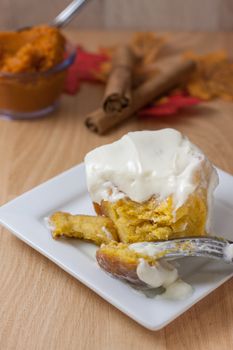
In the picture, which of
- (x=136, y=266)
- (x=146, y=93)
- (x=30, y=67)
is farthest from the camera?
(x=146, y=93)

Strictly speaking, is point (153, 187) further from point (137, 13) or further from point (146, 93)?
point (137, 13)

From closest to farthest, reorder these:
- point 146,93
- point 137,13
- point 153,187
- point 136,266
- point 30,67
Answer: point 136,266 → point 153,187 → point 30,67 → point 146,93 → point 137,13

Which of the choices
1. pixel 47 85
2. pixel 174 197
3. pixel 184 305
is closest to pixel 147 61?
pixel 47 85

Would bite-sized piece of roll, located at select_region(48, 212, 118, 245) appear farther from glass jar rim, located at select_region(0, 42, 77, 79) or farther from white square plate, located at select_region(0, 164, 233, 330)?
glass jar rim, located at select_region(0, 42, 77, 79)

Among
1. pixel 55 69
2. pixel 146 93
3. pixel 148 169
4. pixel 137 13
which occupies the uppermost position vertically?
pixel 148 169

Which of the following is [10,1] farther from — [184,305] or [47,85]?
[184,305]

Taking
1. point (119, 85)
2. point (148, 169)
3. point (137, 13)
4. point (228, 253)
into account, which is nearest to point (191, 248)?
point (228, 253)

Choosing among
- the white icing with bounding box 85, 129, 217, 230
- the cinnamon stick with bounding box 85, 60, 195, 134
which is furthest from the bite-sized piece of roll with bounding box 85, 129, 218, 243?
the cinnamon stick with bounding box 85, 60, 195, 134

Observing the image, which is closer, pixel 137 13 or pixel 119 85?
pixel 119 85
